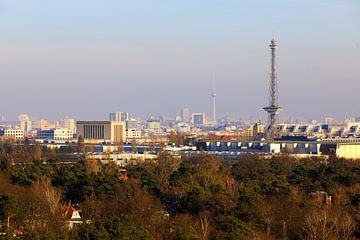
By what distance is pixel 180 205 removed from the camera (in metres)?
A: 23.1

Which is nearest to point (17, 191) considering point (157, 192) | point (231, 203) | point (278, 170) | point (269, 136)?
point (157, 192)

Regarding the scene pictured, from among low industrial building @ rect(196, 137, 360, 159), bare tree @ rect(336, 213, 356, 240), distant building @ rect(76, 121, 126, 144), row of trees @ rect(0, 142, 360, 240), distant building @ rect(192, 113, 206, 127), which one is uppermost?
distant building @ rect(192, 113, 206, 127)

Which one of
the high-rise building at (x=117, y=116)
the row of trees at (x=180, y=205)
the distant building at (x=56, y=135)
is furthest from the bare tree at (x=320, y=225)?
the high-rise building at (x=117, y=116)

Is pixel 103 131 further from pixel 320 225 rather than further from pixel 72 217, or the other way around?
pixel 320 225

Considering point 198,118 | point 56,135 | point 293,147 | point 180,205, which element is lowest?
point 180,205

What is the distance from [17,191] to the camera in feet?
79.7

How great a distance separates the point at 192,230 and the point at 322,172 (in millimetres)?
14064

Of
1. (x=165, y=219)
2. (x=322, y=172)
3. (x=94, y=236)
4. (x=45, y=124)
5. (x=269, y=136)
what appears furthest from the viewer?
(x=45, y=124)

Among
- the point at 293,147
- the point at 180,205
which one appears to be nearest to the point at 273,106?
the point at 293,147

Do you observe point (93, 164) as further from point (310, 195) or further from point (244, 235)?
point (244, 235)

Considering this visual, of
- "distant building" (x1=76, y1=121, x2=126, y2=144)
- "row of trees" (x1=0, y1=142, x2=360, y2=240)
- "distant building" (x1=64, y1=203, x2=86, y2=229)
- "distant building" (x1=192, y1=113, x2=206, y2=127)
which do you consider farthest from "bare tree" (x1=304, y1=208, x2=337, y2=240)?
"distant building" (x1=192, y1=113, x2=206, y2=127)

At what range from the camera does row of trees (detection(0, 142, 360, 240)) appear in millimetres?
17984

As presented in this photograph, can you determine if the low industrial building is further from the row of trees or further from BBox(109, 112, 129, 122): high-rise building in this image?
BBox(109, 112, 129, 122): high-rise building

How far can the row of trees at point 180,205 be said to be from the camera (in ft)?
59.0
